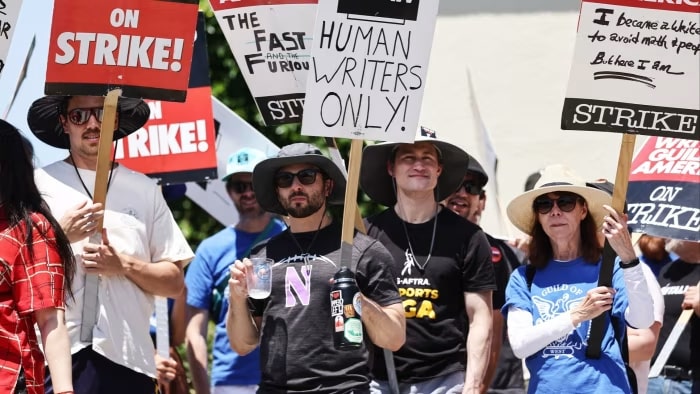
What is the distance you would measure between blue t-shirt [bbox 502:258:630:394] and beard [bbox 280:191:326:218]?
1.10 metres

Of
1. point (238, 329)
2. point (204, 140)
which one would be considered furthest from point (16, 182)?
point (204, 140)

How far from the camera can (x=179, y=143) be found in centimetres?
814

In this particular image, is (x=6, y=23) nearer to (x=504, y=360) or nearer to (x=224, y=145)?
(x=224, y=145)

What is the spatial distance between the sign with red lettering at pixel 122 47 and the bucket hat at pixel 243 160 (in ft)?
6.19

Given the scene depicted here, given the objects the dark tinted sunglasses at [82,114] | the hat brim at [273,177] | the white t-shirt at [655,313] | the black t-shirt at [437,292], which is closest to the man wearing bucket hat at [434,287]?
the black t-shirt at [437,292]

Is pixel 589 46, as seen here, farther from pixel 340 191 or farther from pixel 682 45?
pixel 340 191

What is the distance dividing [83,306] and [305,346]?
1095mm

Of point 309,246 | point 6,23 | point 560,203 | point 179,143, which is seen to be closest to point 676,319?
point 560,203

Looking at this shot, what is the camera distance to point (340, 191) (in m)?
6.77

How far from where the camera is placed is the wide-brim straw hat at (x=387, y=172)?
7379mm

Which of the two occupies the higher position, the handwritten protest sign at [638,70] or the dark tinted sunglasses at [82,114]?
the handwritten protest sign at [638,70]

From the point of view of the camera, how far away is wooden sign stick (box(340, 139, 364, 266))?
20.2 ft

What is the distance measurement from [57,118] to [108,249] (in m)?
0.89

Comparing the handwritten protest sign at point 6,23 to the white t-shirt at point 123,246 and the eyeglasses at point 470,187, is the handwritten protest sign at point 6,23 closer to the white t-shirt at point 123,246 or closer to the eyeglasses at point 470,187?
the white t-shirt at point 123,246
